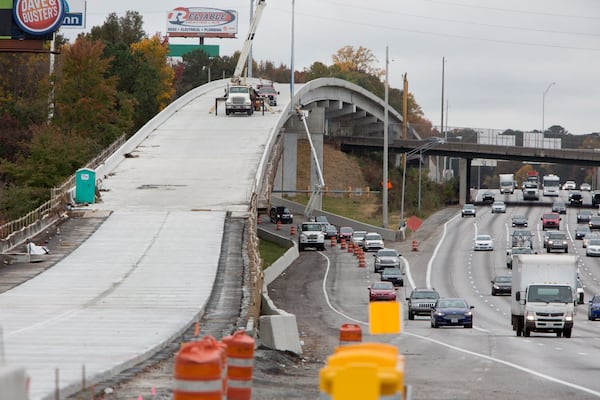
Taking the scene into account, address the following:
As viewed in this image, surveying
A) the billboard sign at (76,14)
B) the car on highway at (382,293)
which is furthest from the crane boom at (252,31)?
the car on highway at (382,293)

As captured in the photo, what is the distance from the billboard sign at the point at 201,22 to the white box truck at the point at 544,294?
145 m

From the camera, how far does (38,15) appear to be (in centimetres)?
4744

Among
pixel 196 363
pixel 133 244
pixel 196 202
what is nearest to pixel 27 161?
pixel 196 202

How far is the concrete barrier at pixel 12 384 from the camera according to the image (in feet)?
31.9

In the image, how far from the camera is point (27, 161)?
71.5 m

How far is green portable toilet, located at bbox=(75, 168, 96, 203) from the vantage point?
6034 centimetres

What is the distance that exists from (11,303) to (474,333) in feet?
44.5

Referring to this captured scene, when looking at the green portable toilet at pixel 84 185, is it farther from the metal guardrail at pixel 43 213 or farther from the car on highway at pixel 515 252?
the car on highway at pixel 515 252

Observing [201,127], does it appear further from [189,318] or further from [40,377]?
[40,377]

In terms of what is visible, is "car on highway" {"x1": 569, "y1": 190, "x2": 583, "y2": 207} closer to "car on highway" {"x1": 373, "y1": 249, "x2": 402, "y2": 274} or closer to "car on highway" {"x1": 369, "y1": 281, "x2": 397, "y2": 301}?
"car on highway" {"x1": 373, "y1": 249, "x2": 402, "y2": 274}

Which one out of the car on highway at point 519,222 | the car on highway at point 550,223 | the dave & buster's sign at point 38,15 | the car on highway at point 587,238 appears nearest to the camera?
the dave & buster's sign at point 38,15

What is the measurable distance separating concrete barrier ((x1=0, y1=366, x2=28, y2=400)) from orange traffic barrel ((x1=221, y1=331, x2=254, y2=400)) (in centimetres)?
507

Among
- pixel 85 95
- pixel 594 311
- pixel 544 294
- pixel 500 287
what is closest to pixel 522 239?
pixel 500 287

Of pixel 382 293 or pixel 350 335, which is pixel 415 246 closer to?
pixel 382 293
